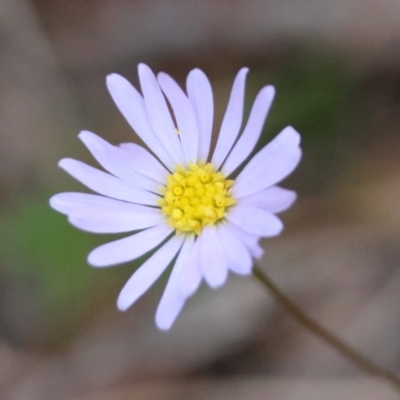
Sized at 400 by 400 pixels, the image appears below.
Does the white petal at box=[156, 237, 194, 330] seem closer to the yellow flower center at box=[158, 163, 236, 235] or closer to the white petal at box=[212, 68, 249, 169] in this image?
the yellow flower center at box=[158, 163, 236, 235]

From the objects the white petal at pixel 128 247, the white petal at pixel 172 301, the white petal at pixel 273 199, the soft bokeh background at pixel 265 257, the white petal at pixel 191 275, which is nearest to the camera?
the white petal at pixel 273 199

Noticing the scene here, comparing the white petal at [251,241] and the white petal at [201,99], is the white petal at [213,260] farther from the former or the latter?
the white petal at [201,99]

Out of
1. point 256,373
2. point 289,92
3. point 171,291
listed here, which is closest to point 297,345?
point 256,373

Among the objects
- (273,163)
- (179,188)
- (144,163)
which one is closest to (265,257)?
(179,188)

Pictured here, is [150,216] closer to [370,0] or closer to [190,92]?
[190,92]

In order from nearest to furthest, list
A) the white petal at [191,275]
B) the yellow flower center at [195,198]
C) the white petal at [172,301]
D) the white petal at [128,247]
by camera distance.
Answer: the white petal at [191,275] < the white petal at [172,301] < the white petal at [128,247] < the yellow flower center at [195,198]

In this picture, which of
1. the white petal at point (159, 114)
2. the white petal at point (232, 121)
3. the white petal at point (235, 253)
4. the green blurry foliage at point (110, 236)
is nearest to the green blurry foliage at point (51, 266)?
the green blurry foliage at point (110, 236)
